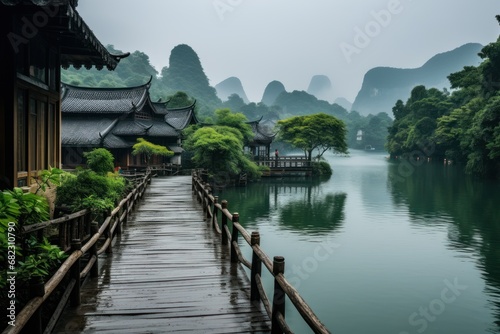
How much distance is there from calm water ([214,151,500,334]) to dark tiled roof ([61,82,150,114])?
14.0 m

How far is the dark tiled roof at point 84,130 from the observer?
114 ft

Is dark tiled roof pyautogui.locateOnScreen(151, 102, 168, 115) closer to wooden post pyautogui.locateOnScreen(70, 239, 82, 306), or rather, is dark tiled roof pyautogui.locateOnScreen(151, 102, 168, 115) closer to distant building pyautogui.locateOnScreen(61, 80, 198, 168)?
distant building pyautogui.locateOnScreen(61, 80, 198, 168)

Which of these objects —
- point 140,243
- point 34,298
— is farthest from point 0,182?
point 34,298

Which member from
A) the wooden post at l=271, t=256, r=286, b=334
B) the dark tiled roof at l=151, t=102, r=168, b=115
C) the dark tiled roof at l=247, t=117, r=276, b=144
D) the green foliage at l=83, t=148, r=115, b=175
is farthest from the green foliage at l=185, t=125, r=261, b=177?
the wooden post at l=271, t=256, r=286, b=334

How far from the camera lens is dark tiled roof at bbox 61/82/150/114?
128ft

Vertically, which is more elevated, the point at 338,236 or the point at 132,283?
the point at 132,283

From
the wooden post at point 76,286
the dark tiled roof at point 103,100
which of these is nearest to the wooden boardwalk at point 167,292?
A: the wooden post at point 76,286

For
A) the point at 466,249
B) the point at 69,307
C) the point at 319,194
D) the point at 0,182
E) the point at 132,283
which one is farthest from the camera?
the point at 319,194

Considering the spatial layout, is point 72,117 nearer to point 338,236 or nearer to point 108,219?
point 338,236

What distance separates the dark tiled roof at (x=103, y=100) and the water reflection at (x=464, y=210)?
82.0 feet

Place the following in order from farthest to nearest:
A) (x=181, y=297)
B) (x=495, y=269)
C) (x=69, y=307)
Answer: (x=495, y=269) → (x=181, y=297) → (x=69, y=307)

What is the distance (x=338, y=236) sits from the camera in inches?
800

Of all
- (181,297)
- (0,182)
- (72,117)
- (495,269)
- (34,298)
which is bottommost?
(495,269)

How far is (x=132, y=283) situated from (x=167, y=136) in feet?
110
